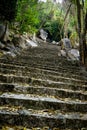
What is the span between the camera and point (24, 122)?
4953 millimetres

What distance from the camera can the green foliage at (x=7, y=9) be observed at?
11.4 m

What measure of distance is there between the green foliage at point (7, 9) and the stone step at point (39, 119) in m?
6.94

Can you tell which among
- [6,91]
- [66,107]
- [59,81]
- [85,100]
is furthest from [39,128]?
[59,81]

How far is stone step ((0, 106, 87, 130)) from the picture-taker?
4.93 m

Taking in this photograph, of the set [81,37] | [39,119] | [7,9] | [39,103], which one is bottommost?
[39,119]

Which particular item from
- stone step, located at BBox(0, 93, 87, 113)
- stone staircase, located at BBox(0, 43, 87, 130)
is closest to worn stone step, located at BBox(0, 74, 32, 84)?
stone staircase, located at BBox(0, 43, 87, 130)

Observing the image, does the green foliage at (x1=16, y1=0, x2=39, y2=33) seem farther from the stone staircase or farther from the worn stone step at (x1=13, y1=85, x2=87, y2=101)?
the worn stone step at (x1=13, y1=85, x2=87, y2=101)

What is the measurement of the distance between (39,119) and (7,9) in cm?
764

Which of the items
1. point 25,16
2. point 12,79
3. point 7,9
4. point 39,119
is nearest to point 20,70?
point 12,79

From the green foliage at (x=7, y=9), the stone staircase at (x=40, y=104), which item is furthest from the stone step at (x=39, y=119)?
the green foliage at (x=7, y=9)

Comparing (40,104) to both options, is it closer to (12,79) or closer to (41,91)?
(41,91)

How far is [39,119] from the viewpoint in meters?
5.04

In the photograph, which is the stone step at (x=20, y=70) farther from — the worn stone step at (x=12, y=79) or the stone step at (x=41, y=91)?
the stone step at (x=41, y=91)

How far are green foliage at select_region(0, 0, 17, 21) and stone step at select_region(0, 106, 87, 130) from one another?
6942 millimetres
